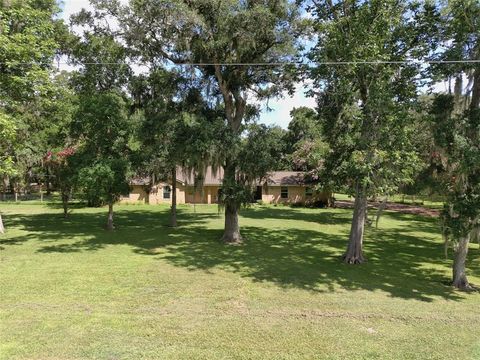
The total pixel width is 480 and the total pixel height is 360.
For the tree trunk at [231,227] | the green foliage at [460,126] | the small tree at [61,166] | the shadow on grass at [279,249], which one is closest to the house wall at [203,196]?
the shadow on grass at [279,249]

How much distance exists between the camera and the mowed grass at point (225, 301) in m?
6.08

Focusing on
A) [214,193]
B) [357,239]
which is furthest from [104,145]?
[214,193]

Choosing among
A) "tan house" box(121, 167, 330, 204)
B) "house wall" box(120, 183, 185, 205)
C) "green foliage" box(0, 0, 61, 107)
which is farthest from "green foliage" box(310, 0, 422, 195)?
"house wall" box(120, 183, 185, 205)

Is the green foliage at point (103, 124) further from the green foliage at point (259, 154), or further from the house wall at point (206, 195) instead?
the house wall at point (206, 195)

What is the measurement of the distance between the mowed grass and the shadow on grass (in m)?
0.08

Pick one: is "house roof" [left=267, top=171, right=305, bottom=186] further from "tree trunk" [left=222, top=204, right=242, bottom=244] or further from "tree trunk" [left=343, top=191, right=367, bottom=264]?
"tree trunk" [left=343, top=191, right=367, bottom=264]

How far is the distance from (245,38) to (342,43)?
4122 millimetres

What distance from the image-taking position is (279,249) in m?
14.9

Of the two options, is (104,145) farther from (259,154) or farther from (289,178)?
(289,178)

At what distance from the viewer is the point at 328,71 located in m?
12.7

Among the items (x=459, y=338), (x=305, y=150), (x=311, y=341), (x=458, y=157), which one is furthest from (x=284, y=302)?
(x=305, y=150)

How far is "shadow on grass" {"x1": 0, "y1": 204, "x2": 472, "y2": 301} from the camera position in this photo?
10.4 metres

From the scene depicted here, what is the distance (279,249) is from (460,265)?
20.9ft

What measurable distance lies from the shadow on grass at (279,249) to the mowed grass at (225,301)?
0.08m
